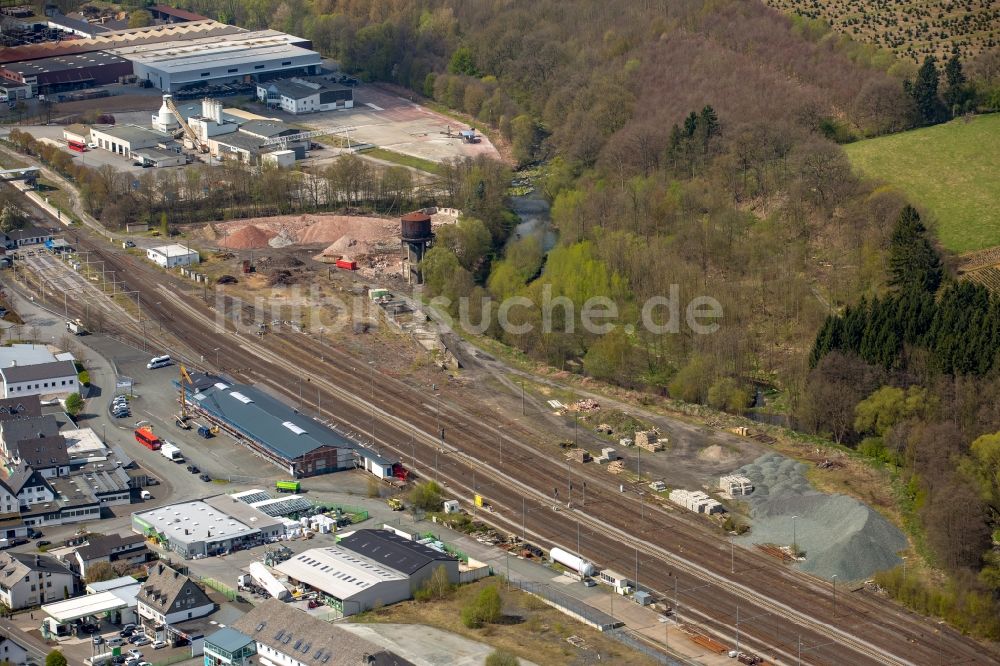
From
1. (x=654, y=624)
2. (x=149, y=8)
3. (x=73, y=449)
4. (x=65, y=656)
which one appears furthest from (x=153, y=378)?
(x=149, y=8)

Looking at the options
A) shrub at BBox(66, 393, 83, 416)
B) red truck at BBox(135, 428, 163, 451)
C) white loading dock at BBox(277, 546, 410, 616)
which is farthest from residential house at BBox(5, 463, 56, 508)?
white loading dock at BBox(277, 546, 410, 616)

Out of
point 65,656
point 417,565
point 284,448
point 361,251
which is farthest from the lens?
point 361,251

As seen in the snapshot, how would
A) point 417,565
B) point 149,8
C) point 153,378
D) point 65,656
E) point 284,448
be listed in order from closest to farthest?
point 65,656 → point 417,565 → point 284,448 → point 153,378 → point 149,8

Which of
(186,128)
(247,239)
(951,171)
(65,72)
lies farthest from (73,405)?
(65,72)

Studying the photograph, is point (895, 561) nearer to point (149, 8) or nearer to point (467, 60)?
point (467, 60)

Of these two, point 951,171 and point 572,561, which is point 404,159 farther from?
point 572,561

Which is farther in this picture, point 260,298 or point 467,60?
point 467,60

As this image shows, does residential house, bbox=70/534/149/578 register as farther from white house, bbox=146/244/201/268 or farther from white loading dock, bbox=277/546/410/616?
white house, bbox=146/244/201/268
